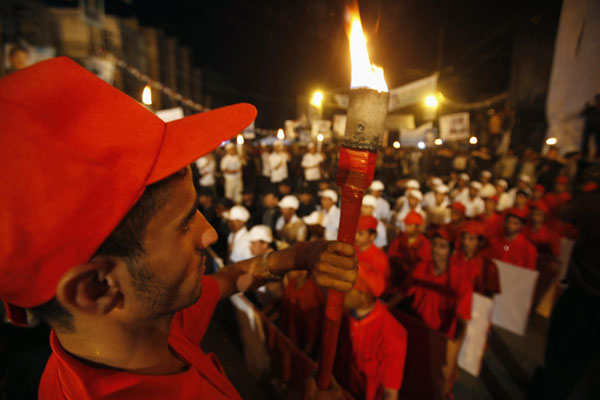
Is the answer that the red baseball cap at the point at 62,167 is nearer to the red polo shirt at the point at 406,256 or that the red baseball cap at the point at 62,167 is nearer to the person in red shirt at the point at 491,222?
the red polo shirt at the point at 406,256

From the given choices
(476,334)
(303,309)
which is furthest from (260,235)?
(476,334)

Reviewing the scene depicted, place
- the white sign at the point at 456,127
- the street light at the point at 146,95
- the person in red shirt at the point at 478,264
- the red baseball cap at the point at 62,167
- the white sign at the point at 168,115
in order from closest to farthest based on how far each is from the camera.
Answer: the red baseball cap at the point at 62,167
the street light at the point at 146,95
the white sign at the point at 168,115
the person in red shirt at the point at 478,264
the white sign at the point at 456,127

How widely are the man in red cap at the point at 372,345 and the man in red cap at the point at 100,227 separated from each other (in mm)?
1714

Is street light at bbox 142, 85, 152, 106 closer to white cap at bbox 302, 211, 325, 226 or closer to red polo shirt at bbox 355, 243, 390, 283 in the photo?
red polo shirt at bbox 355, 243, 390, 283

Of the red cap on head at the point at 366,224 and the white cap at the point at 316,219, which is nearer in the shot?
the red cap on head at the point at 366,224

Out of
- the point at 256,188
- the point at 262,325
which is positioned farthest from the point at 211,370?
the point at 256,188

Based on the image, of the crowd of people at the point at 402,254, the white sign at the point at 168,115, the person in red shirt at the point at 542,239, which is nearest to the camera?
the crowd of people at the point at 402,254

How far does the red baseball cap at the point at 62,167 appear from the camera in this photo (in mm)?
684

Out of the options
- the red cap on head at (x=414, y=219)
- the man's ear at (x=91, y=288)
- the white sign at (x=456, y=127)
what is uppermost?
the white sign at (x=456, y=127)

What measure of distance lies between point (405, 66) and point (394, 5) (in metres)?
18.3

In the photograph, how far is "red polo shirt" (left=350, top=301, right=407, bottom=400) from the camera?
101 inches

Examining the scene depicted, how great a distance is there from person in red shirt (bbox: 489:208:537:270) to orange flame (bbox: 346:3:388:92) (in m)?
5.61

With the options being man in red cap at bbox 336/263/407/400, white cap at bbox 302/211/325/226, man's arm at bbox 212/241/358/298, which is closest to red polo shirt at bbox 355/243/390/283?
man in red cap at bbox 336/263/407/400

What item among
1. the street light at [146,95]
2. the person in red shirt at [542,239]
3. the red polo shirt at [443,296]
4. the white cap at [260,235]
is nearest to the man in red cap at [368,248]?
the red polo shirt at [443,296]
